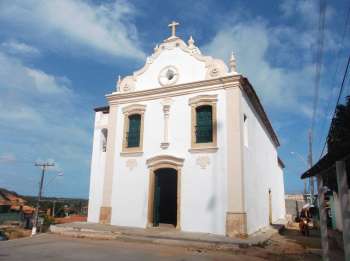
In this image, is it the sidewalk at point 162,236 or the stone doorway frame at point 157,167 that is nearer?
the sidewalk at point 162,236

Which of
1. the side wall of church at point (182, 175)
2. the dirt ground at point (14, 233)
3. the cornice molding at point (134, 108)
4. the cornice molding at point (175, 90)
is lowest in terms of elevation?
the dirt ground at point (14, 233)

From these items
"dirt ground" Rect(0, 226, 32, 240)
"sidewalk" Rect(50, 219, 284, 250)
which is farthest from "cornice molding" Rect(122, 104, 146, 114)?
"dirt ground" Rect(0, 226, 32, 240)

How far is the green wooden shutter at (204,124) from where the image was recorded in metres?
13.0

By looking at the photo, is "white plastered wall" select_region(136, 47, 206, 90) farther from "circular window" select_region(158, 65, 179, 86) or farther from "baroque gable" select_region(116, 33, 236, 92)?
"circular window" select_region(158, 65, 179, 86)

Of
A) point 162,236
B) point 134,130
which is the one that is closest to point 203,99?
point 134,130

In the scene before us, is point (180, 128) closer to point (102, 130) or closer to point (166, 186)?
point (166, 186)

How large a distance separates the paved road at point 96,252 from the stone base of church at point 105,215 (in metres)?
3.09

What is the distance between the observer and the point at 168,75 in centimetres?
1462

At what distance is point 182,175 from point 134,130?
11.3ft

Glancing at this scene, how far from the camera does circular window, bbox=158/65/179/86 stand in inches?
563

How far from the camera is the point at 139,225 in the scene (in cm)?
1328

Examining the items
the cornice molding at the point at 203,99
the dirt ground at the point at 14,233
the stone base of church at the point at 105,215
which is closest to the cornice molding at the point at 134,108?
the cornice molding at the point at 203,99

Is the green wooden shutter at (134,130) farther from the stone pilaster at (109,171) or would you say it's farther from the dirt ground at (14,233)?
the dirt ground at (14,233)

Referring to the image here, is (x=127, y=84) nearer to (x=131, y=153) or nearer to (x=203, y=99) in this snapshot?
(x=131, y=153)
